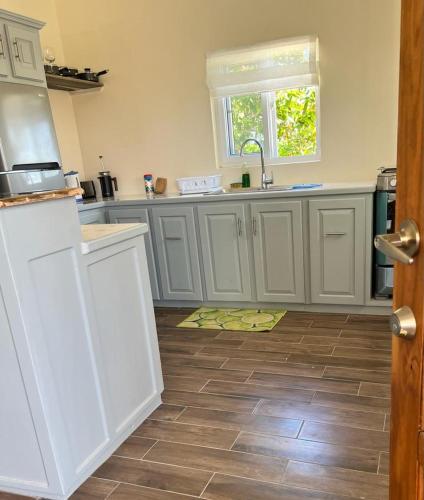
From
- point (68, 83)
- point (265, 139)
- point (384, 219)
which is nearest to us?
point (384, 219)

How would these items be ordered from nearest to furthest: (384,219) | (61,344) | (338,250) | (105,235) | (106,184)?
1. (61,344)
2. (105,235)
3. (384,219)
4. (338,250)
5. (106,184)

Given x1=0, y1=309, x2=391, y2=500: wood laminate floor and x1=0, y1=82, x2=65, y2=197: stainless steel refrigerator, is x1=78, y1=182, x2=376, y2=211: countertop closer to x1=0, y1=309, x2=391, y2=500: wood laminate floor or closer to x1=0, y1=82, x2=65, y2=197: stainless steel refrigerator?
x1=0, y1=82, x2=65, y2=197: stainless steel refrigerator

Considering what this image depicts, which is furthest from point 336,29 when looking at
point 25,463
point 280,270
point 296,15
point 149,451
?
point 25,463

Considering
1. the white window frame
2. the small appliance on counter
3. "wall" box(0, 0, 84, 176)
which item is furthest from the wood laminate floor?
"wall" box(0, 0, 84, 176)

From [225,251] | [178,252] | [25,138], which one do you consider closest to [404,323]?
[225,251]

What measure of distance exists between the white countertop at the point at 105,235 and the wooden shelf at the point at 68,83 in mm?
2045

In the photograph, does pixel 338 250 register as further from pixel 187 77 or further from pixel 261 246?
pixel 187 77

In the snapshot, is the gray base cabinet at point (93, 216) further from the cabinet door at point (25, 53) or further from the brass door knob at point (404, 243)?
the brass door knob at point (404, 243)

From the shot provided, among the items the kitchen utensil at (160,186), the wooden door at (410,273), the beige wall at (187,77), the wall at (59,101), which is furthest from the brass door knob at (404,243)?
the wall at (59,101)

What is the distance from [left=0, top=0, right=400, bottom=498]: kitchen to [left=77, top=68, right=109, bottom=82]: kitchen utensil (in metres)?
0.08

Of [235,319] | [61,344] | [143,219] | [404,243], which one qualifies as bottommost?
[235,319]

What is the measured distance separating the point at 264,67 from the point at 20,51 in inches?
71.0

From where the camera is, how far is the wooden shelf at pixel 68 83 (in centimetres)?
345

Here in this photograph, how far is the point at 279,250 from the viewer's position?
3.03 meters
